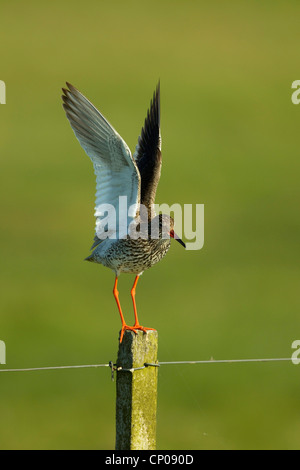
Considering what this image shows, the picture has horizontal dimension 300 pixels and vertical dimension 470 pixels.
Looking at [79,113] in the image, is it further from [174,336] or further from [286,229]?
[286,229]

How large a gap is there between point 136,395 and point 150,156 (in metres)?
2.88

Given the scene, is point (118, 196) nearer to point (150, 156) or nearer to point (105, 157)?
point (105, 157)

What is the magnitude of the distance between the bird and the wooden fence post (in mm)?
1143

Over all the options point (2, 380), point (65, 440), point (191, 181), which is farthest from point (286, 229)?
point (65, 440)

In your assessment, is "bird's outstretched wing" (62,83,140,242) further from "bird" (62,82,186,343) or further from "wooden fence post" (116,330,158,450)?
"wooden fence post" (116,330,158,450)

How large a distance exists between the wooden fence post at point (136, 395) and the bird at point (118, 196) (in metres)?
1.14

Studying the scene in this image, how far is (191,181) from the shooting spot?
2148 cm

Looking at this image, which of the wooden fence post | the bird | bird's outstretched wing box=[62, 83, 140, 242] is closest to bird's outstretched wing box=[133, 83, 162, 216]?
the bird

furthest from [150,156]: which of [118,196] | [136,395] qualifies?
[136,395]

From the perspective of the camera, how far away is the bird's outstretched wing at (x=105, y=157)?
5.88 metres

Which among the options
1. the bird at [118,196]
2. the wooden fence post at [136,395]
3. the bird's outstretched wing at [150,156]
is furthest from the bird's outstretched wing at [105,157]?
the wooden fence post at [136,395]

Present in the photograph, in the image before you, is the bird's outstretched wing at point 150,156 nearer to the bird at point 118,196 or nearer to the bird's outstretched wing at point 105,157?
the bird at point 118,196

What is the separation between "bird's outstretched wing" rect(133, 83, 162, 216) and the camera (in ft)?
22.2

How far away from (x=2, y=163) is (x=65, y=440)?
43.5ft
